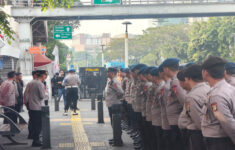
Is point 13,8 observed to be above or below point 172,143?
above

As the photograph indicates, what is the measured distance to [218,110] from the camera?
4.58 metres

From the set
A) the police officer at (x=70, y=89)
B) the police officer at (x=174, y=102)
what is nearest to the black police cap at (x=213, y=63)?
the police officer at (x=174, y=102)

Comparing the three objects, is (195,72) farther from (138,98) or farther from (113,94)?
(113,94)

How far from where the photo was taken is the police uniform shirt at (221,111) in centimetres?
454

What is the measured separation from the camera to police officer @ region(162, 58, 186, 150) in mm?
6621

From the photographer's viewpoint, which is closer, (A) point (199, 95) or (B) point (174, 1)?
(A) point (199, 95)

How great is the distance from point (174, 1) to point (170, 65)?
23787 millimetres

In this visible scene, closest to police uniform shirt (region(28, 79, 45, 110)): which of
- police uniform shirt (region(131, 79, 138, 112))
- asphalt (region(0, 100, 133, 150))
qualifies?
asphalt (region(0, 100, 133, 150))

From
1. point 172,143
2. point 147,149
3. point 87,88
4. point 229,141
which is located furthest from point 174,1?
point 229,141

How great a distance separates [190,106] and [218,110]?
970 mm

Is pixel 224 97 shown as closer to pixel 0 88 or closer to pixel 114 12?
pixel 0 88

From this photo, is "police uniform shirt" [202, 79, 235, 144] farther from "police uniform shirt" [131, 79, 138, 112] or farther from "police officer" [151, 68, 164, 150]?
"police uniform shirt" [131, 79, 138, 112]

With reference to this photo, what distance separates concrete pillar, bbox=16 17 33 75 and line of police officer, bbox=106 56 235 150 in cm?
1833

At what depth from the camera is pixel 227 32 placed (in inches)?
2186
